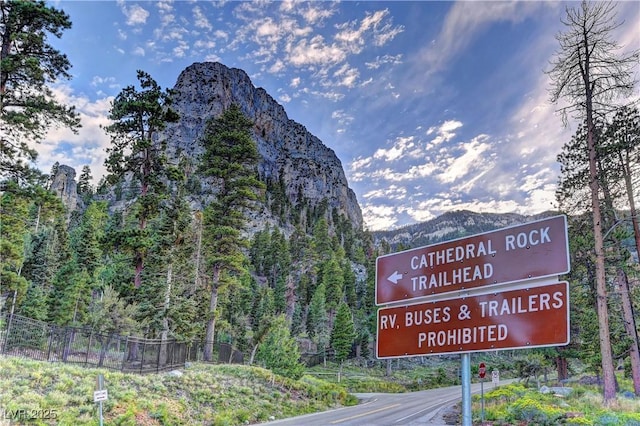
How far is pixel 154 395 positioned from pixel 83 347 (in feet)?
16.6

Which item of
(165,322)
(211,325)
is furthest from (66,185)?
(165,322)

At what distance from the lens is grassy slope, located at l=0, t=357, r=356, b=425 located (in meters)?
13.0

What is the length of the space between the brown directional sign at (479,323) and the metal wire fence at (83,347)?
17.7m

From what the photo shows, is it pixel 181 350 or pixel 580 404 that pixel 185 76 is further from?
pixel 580 404

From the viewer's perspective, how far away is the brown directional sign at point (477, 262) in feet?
11.3

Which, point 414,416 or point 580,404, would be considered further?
point 414,416

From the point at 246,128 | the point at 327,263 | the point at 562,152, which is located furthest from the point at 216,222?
the point at 327,263

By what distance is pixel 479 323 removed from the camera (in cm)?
368

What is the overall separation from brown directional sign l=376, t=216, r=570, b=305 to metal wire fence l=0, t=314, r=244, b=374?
17.6 m

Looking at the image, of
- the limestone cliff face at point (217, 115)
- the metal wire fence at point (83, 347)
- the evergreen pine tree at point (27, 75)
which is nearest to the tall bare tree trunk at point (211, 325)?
the metal wire fence at point (83, 347)

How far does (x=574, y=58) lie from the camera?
1833cm

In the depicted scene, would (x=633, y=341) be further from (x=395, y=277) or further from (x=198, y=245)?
(x=198, y=245)

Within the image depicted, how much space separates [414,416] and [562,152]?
674 inches

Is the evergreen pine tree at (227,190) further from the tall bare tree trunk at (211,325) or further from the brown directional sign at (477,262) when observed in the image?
the brown directional sign at (477,262)
